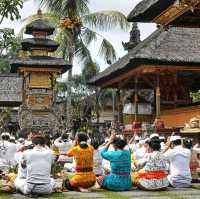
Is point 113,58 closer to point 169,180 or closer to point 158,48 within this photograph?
point 158,48

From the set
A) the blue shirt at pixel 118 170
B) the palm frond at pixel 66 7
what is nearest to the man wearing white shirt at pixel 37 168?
the blue shirt at pixel 118 170

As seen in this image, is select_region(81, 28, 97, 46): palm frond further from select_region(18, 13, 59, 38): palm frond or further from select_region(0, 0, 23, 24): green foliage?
select_region(0, 0, 23, 24): green foliage

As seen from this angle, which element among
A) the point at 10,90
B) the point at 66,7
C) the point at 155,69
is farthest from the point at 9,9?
the point at 10,90

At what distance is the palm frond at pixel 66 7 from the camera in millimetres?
31969

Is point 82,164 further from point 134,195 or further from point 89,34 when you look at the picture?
point 89,34

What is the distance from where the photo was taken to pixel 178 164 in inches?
449

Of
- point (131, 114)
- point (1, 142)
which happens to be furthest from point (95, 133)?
point (1, 142)

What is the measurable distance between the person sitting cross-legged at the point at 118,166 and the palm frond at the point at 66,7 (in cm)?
2198

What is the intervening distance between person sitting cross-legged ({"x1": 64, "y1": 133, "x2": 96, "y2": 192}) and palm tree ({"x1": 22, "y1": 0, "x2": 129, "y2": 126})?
826 inches

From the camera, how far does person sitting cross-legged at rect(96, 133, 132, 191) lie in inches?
422

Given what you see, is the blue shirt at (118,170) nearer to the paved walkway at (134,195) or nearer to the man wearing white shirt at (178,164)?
the paved walkway at (134,195)

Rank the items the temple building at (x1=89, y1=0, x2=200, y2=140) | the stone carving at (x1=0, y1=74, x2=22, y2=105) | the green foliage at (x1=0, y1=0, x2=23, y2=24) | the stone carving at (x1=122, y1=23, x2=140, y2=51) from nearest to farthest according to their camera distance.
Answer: the green foliage at (x1=0, y1=0, x2=23, y2=24), the temple building at (x1=89, y1=0, x2=200, y2=140), the stone carving at (x1=122, y1=23, x2=140, y2=51), the stone carving at (x1=0, y1=74, x2=22, y2=105)

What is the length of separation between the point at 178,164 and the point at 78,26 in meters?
22.4

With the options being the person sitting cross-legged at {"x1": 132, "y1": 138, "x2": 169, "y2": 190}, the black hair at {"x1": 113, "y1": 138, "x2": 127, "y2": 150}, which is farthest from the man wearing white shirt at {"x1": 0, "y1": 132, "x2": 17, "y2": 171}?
the person sitting cross-legged at {"x1": 132, "y1": 138, "x2": 169, "y2": 190}
